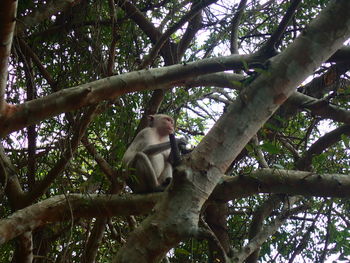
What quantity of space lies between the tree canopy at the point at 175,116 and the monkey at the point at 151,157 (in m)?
0.31

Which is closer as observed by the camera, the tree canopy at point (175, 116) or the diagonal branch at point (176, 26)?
the tree canopy at point (175, 116)

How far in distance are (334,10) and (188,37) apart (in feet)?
13.1

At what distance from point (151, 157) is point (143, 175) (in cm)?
60

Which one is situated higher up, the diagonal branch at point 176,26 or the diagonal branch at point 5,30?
the diagonal branch at point 176,26

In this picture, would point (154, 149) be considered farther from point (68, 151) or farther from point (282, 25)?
point (282, 25)

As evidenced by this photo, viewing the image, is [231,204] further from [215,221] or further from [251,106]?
[251,106]

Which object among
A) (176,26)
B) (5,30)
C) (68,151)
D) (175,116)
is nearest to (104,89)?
(5,30)

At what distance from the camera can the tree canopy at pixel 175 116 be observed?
2492mm

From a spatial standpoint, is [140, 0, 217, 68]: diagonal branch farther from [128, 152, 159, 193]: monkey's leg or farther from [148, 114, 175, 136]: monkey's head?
[148, 114, 175, 136]: monkey's head

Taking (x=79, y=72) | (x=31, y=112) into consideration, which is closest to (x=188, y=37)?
(x=79, y=72)

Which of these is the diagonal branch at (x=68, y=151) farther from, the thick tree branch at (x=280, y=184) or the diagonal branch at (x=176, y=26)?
the thick tree branch at (x=280, y=184)

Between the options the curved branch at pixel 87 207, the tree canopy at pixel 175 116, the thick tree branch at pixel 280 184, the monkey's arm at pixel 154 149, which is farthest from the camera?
the monkey's arm at pixel 154 149

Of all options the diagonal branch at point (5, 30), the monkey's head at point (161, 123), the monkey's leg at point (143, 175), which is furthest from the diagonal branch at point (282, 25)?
the monkey's head at point (161, 123)

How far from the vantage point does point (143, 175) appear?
541 cm
